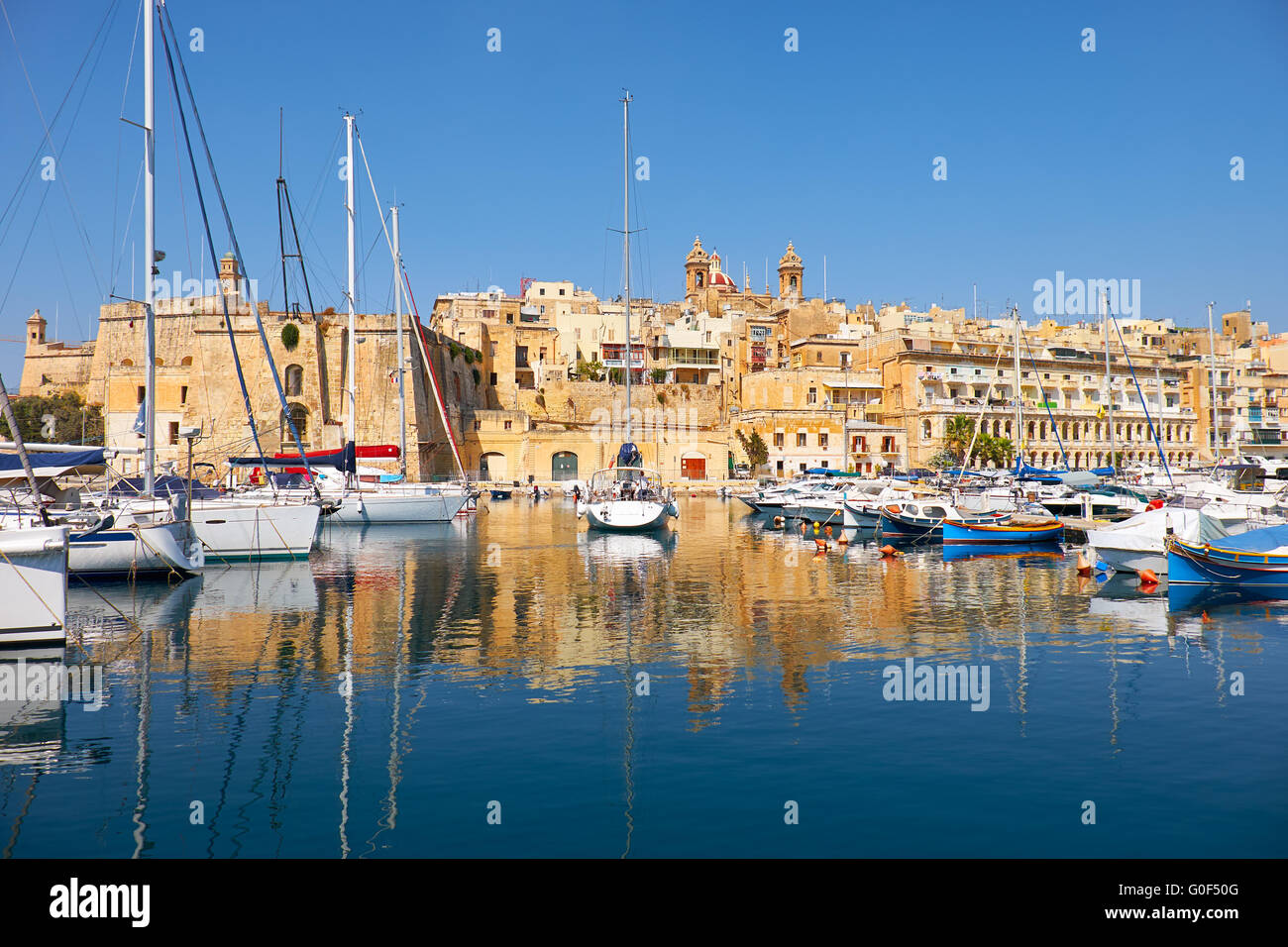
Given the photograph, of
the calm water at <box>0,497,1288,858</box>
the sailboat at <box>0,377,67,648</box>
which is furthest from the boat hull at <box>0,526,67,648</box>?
the calm water at <box>0,497,1288,858</box>

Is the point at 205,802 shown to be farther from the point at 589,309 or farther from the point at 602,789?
the point at 589,309

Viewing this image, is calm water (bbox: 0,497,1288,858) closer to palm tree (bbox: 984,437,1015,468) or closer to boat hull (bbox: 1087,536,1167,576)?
boat hull (bbox: 1087,536,1167,576)

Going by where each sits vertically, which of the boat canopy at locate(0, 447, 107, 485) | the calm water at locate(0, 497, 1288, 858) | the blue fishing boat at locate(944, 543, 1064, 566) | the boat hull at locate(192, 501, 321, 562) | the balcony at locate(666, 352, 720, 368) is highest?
the balcony at locate(666, 352, 720, 368)

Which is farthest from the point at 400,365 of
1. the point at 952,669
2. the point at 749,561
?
the point at 952,669

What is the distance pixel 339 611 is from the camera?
1515 centimetres

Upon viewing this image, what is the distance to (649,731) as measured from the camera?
868 centimetres

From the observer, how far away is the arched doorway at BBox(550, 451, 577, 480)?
57844 millimetres

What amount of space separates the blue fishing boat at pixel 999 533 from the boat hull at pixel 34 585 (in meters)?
19.2

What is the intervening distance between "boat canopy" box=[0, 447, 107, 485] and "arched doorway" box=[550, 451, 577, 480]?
131 ft

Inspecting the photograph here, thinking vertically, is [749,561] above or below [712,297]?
below

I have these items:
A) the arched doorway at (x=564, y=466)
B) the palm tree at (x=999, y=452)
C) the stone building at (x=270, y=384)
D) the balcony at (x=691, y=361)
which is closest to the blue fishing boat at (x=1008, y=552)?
the stone building at (x=270, y=384)

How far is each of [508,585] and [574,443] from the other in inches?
1584
